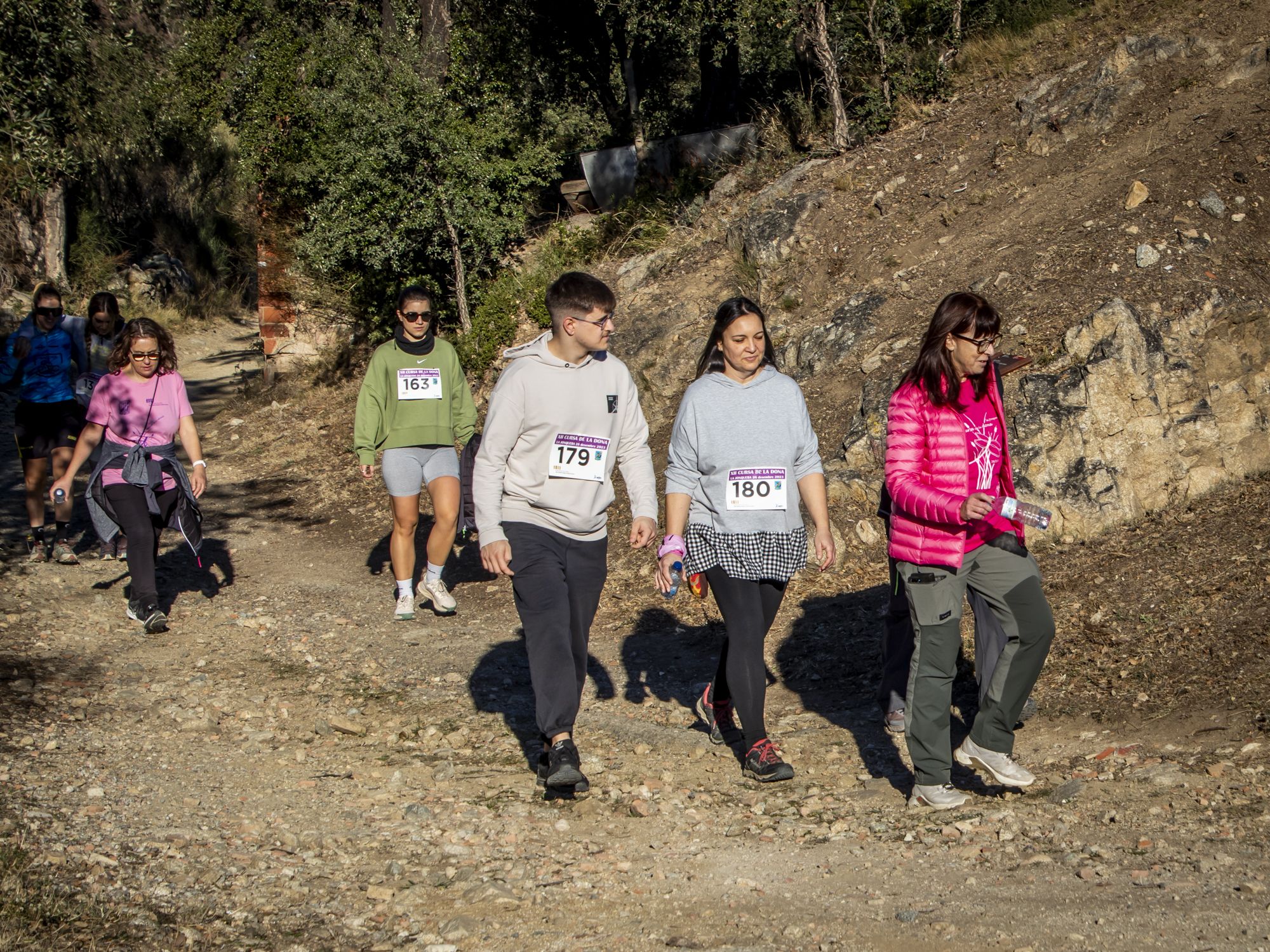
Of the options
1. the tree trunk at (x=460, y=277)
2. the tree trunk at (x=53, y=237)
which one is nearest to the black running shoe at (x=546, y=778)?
the tree trunk at (x=460, y=277)

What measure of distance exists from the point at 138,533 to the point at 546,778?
12.7ft

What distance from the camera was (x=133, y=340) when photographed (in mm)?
7535

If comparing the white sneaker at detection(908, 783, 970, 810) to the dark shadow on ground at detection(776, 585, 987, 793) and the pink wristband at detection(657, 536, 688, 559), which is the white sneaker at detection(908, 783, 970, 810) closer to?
the dark shadow on ground at detection(776, 585, 987, 793)

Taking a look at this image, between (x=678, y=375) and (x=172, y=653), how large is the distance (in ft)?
18.7

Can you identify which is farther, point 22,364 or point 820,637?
point 22,364

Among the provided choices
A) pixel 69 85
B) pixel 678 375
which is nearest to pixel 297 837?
pixel 678 375

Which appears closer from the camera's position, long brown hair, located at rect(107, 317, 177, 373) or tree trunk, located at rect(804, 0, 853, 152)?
long brown hair, located at rect(107, 317, 177, 373)

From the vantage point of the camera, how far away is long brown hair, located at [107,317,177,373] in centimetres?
757

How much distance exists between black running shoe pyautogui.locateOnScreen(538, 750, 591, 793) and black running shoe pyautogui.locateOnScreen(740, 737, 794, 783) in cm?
70

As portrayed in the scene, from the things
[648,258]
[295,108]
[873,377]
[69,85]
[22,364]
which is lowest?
[873,377]

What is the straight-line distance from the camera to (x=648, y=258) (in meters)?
13.5

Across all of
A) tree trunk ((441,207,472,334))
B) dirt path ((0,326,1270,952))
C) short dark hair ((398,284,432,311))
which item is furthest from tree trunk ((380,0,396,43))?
dirt path ((0,326,1270,952))

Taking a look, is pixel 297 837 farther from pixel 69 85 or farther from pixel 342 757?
pixel 69 85

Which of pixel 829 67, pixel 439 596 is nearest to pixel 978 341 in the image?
pixel 439 596
